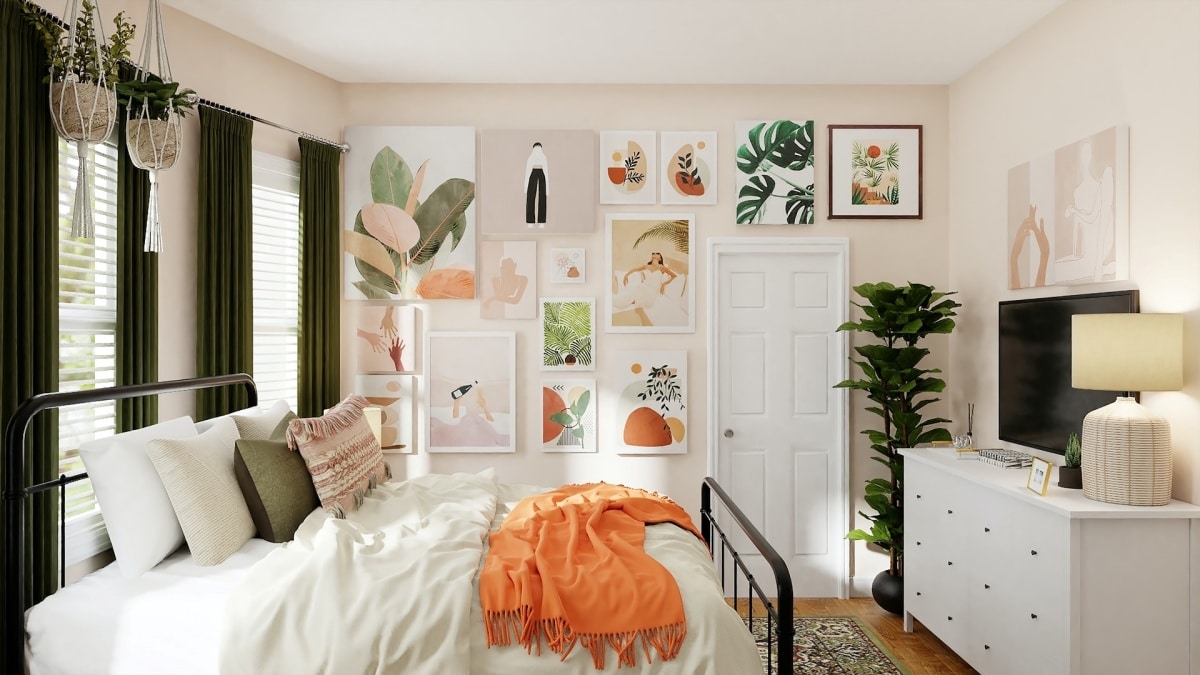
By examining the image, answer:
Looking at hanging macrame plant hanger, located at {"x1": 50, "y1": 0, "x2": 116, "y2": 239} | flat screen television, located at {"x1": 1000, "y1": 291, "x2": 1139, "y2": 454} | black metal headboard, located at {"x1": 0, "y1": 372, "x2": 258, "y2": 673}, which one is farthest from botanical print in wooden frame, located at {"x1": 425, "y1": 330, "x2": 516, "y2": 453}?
flat screen television, located at {"x1": 1000, "y1": 291, "x2": 1139, "y2": 454}

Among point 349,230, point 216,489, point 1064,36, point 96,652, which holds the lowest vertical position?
point 96,652

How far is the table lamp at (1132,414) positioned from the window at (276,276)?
3.62m

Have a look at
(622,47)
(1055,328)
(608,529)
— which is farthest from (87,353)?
(1055,328)

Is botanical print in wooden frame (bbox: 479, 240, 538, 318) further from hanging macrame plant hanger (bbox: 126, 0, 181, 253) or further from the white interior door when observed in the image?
hanging macrame plant hanger (bbox: 126, 0, 181, 253)

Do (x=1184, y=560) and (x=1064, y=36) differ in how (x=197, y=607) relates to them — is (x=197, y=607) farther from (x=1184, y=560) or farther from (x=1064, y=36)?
(x=1064, y=36)

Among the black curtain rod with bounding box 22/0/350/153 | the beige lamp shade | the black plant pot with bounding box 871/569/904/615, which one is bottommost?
the black plant pot with bounding box 871/569/904/615

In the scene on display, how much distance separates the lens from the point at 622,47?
349cm

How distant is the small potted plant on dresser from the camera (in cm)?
254

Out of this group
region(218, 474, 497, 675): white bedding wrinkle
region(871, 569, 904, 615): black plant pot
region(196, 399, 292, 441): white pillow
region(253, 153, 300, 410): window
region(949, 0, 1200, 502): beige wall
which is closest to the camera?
region(218, 474, 497, 675): white bedding wrinkle

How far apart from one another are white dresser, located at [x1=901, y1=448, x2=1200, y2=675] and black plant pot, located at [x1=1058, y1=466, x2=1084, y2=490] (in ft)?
0.13

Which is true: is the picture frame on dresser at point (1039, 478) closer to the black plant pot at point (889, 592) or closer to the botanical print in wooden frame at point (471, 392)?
the black plant pot at point (889, 592)

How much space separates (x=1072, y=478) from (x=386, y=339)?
3.35m

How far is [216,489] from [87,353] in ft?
2.76

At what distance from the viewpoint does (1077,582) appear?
7.57 feet
